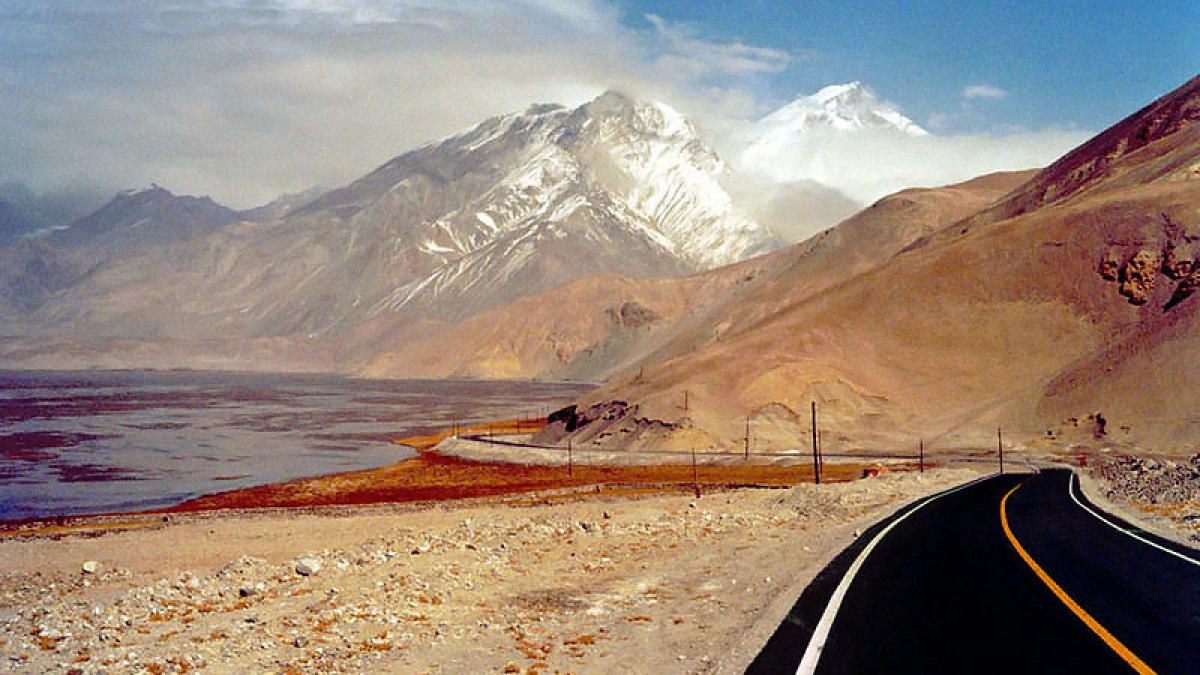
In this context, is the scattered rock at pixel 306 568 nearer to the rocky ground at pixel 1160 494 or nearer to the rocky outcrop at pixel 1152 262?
the rocky ground at pixel 1160 494

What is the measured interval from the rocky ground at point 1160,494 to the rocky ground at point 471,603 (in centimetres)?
719

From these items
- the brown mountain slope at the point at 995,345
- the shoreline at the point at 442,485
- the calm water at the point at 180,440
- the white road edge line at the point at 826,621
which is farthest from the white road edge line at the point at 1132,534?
the calm water at the point at 180,440

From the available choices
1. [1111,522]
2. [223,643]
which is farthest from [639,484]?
[223,643]

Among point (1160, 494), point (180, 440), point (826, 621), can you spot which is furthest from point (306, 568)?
point (180, 440)

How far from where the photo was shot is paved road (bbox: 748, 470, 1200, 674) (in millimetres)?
10211

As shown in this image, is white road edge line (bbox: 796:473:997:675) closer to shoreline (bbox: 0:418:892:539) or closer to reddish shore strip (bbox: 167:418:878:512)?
shoreline (bbox: 0:418:892:539)

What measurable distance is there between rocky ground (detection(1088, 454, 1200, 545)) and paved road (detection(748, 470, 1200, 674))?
2.53m

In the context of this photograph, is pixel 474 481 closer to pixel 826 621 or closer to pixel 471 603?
pixel 471 603

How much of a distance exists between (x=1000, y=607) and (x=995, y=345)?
3533 inches

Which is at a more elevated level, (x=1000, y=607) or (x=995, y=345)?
(x=995, y=345)

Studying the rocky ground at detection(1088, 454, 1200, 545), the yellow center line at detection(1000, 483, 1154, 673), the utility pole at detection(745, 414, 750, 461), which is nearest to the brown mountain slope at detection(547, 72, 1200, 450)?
the utility pole at detection(745, 414, 750, 461)

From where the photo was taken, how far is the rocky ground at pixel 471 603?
12.0 meters

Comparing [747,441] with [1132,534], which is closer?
[1132,534]

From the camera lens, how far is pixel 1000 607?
12.7 meters
